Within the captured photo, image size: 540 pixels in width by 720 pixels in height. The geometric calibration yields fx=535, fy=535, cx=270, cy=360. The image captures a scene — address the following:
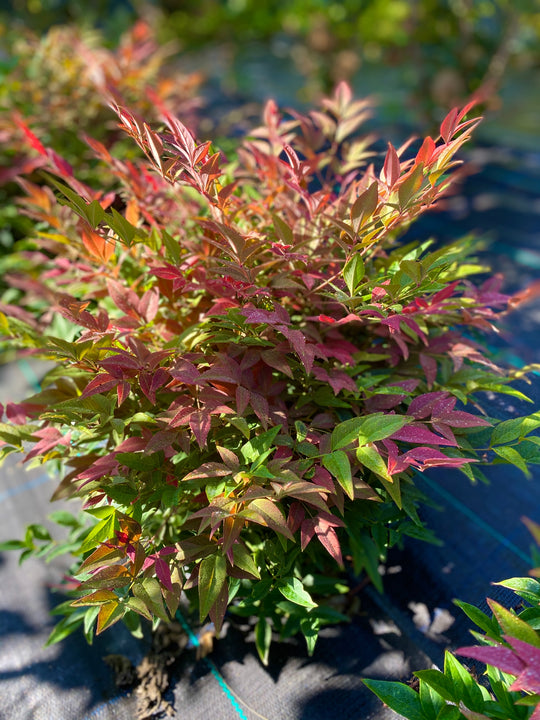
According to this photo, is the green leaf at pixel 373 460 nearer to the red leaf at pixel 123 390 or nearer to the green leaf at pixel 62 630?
the red leaf at pixel 123 390

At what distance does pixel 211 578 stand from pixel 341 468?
0.26 m

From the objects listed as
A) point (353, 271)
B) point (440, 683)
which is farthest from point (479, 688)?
point (353, 271)

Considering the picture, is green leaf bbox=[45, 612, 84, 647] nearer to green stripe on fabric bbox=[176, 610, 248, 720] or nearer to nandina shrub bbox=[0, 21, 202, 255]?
green stripe on fabric bbox=[176, 610, 248, 720]

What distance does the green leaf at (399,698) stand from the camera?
765 millimetres

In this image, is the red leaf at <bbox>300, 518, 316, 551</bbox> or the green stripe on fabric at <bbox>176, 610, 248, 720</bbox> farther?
the green stripe on fabric at <bbox>176, 610, 248, 720</bbox>

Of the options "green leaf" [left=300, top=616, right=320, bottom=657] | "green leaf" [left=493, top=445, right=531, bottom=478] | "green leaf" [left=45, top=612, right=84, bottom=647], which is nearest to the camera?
"green leaf" [left=493, top=445, right=531, bottom=478]

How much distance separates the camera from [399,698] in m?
0.78

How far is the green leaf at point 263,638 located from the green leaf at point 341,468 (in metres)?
0.46

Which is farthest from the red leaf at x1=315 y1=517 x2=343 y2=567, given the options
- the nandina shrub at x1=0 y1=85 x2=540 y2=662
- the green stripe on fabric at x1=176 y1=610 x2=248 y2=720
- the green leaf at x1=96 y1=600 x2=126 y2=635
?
the green stripe on fabric at x1=176 y1=610 x2=248 y2=720

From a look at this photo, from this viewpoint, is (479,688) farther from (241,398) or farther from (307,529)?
(241,398)

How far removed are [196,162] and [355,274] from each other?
0.98 feet

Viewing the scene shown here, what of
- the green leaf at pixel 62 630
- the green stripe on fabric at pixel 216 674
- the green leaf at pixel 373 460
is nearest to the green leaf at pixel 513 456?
the green leaf at pixel 373 460

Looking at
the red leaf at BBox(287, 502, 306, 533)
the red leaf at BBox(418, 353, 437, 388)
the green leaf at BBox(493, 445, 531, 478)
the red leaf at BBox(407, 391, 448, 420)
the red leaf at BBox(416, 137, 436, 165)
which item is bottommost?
the green leaf at BBox(493, 445, 531, 478)

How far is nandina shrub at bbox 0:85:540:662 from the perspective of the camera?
0.80 meters
